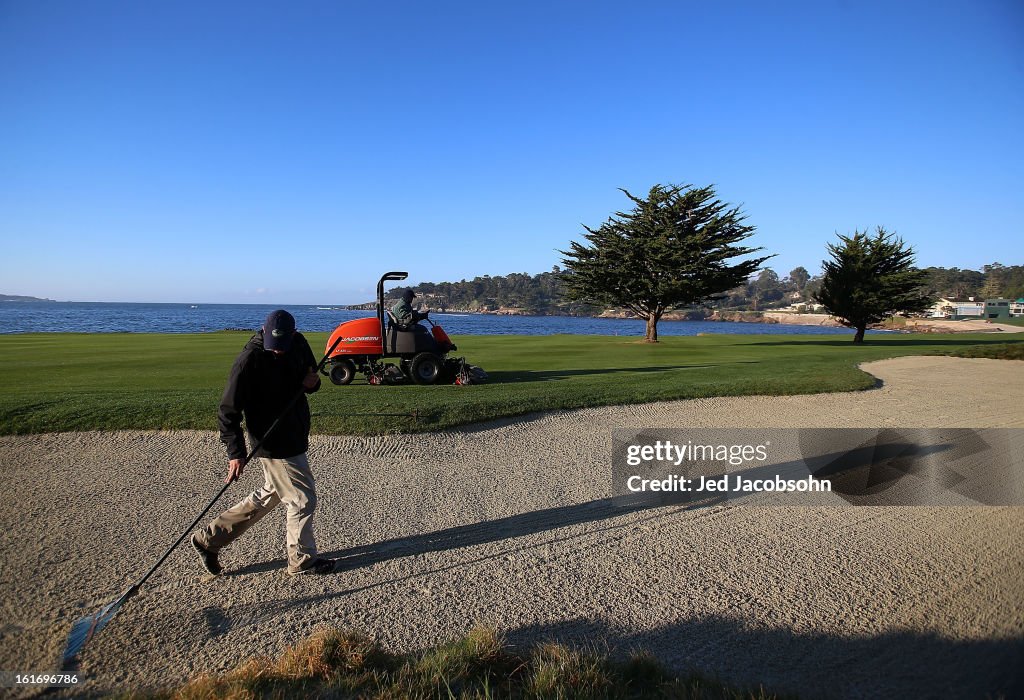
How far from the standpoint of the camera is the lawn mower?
15023mm

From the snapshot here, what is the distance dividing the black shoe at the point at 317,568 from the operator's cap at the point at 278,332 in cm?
200

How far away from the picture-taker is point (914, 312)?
3744 cm

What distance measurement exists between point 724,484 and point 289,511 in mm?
5735

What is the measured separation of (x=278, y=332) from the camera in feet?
17.5

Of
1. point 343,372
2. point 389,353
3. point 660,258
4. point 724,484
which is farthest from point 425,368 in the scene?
point 660,258

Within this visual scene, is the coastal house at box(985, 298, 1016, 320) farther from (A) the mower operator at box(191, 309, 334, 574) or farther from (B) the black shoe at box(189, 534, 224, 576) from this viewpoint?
(B) the black shoe at box(189, 534, 224, 576)

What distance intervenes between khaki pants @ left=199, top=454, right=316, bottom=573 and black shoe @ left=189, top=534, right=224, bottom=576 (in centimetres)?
4

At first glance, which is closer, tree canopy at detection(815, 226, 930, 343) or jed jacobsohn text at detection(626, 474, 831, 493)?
jed jacobsohn text at detection(626, 474, 831, 493)

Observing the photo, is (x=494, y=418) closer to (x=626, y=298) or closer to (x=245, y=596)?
(x=245, y=596)

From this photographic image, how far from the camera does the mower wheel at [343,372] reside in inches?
601

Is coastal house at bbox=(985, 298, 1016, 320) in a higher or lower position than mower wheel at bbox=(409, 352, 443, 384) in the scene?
higher

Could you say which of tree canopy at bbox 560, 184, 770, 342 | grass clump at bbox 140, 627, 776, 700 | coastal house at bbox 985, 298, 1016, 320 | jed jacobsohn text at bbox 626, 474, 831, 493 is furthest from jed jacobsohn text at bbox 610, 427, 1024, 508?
coastal house at bbox 985, 298, 1016, 320

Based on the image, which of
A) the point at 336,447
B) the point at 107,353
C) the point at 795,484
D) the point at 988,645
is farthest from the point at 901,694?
the point at 107,353

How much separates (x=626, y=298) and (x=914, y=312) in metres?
18.0
